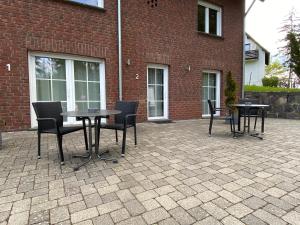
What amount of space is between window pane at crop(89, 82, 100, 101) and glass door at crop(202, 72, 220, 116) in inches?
153

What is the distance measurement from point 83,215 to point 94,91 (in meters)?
4.27

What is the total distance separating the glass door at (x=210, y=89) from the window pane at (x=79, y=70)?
426 cm

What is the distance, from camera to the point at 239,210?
1.65 metres

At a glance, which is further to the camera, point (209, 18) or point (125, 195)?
point (209, 18)

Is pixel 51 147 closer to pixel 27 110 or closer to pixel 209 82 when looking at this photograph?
pixel 27 110

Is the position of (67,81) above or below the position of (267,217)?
above

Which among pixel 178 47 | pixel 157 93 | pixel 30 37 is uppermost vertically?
pixel 178 47

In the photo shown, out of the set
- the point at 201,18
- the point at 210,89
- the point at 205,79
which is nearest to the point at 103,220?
the point at 205,79

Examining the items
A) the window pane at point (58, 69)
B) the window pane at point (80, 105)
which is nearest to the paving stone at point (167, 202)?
the window pane at point (80, 105)

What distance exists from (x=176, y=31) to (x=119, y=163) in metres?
5.26

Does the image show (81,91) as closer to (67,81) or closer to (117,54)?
(67,81)

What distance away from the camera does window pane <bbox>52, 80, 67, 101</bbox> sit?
196 inches

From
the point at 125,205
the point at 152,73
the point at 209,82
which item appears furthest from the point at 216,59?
the point at 125,205

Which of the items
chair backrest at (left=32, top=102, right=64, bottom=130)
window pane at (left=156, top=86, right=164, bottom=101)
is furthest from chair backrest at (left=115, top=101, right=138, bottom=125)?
window pane at (left=156, top=86, right=164, bottom=101)
